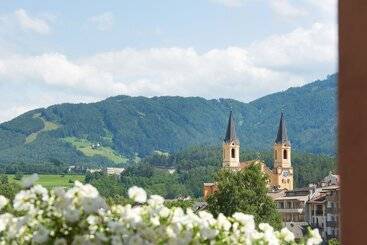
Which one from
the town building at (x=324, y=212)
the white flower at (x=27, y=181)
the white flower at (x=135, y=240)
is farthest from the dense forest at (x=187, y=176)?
the white flower at (x=135, y=240)

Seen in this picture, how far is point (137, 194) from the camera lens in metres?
5.24

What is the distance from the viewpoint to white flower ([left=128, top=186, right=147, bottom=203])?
5195 mm

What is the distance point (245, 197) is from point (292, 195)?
6499cm

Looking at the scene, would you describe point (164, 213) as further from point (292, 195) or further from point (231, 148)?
point (231, 148)

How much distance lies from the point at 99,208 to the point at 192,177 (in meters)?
172

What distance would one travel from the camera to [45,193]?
5203mm

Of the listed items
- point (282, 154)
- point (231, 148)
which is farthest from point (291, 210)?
point (231, 148)

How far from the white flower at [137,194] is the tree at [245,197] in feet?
Answer: 151

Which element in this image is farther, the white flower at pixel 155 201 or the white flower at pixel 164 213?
the white flower at pixel 155 201

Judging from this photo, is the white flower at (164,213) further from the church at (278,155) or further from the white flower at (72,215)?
the church at (278,155)

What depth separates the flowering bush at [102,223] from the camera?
483cm

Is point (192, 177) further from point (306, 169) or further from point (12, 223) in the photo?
point (12, 223)

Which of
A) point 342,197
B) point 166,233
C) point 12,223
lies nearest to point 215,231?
point 166,233

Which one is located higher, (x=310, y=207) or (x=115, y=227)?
(x=310, y=207)
